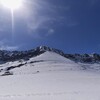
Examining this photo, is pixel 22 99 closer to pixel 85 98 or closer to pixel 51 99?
pixel 51 99

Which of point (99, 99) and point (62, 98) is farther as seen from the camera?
point (62, 98)

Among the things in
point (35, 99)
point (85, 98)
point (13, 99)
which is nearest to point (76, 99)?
point (85, 98)

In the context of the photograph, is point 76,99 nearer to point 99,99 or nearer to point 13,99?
point 99,99

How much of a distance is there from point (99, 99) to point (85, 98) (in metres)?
1.60

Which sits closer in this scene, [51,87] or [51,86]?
[51,87]

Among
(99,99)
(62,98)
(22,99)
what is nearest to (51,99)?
(62,98)

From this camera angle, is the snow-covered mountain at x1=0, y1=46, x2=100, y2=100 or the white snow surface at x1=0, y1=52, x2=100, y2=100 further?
the snow-covered mountain at x1=0, y1=46, x2=100, y2=100

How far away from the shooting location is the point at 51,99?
2381 cm

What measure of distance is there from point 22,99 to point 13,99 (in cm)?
87

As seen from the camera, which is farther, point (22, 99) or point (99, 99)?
point (22, 99)

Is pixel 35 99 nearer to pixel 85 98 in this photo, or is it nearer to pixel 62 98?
pixel 62 98

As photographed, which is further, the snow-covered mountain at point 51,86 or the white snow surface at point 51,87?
the snow-covered mountain at point 51,86

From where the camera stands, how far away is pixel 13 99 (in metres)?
24.6

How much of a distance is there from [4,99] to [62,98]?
5.52 meters
